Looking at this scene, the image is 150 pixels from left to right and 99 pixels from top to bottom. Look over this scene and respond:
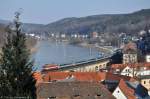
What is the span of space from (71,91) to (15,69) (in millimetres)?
8728

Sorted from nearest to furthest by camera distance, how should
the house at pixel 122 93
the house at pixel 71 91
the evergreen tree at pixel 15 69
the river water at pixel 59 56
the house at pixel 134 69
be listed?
the evergreen tree at pixel 15 69 < the house at pixel 71 91 < the house at pixel 122 93 < the house at pixel 134 69 < the river water at pixel 59 56

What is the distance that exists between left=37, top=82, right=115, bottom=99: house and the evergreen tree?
8.19 metres

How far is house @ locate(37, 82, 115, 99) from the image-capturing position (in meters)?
18.2

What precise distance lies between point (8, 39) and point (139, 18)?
148068 millimetres

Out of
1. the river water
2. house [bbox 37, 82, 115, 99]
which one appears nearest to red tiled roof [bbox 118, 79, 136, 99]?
house [bbox 37, 82, 115, 99]

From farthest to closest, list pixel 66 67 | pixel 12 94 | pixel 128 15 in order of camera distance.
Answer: pixel 128 15 < pixel 66 67 < pixel 12 94

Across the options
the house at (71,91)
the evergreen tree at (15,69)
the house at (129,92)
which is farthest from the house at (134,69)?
the evergreen tree at (15,69)

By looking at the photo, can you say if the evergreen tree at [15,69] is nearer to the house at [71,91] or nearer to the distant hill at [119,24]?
the house at [71,91]

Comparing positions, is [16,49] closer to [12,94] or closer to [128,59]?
[12,94]

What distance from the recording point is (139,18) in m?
156

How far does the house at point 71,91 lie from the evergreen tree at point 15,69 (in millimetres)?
8194

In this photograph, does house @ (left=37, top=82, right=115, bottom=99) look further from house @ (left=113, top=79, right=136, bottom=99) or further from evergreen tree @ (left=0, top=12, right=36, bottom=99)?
evergreen tree @ (left=0, top=12, right=36, bottom=99)

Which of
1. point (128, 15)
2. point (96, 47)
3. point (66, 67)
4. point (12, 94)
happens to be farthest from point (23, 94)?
point (128, 15)

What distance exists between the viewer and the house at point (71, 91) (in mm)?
18203
